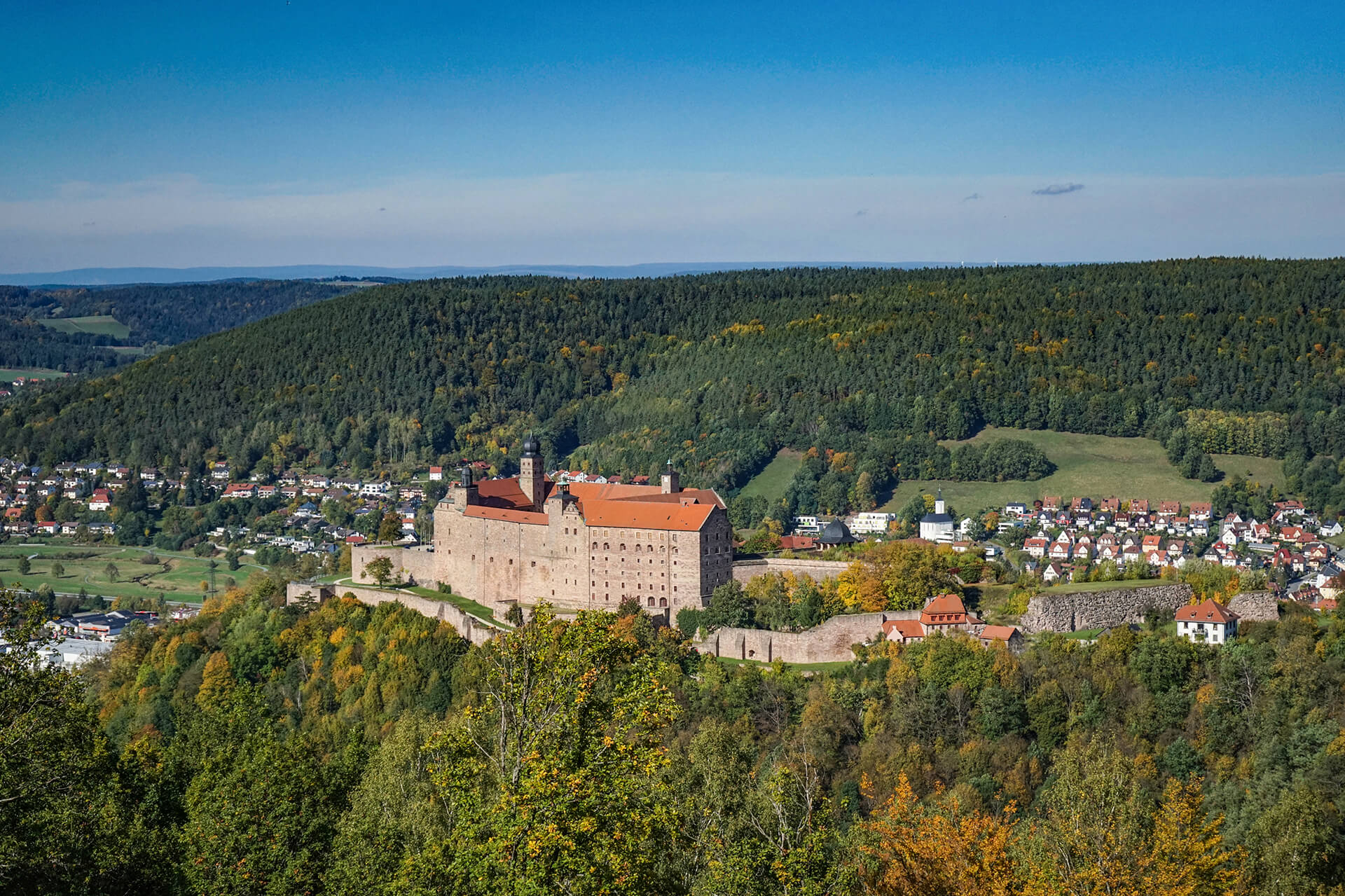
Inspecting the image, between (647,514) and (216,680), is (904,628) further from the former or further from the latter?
(216,680)

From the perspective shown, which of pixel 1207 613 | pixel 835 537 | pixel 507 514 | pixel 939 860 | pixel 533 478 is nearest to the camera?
pixel 939 860

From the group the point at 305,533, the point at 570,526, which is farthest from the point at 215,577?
the point at 570,526

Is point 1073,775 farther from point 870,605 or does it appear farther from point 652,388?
point 652,388

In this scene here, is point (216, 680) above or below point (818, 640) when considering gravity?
below

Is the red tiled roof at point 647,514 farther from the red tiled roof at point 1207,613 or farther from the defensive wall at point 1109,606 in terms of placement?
the red tiled roof at point 1207,613

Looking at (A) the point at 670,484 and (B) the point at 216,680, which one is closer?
(B) the point at 216,680

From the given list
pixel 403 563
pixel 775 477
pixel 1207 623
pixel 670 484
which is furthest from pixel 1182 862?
pixel 775 477
